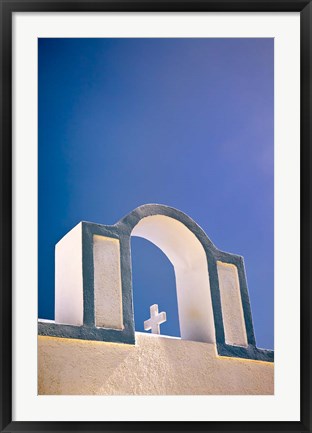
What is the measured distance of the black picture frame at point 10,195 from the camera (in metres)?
3.02

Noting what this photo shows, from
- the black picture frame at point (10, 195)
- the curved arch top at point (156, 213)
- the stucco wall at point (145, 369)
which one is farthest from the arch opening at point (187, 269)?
the black picture frame at point (10, 195)

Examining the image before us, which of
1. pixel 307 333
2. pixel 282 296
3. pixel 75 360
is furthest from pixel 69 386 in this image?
pixel 307 333

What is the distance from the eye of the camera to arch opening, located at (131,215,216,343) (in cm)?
647

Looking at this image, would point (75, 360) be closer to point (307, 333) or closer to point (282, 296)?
point (282, 296)

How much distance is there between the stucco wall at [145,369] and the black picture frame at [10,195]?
2036 mm

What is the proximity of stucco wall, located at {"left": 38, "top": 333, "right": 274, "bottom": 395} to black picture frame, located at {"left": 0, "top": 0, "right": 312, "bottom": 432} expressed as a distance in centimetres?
204

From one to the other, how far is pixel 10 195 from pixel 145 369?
9.61 feet

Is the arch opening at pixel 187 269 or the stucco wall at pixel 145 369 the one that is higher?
the arch opening at pixel 187 269

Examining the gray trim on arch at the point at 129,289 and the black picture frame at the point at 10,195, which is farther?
the gray trim on arch at the point at 129,289

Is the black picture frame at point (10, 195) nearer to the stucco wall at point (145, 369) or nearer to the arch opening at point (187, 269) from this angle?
the stucco wall at point (145, 369)

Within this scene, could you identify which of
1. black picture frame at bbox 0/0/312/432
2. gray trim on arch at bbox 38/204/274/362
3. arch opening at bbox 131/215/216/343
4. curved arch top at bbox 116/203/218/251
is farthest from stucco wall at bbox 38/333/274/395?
black picture frame at bbox 0/0/312/432

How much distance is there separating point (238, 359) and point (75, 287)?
180 cm

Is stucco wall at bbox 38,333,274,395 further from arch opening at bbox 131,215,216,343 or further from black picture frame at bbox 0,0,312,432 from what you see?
black picture frame at bbox 0,0,312,432

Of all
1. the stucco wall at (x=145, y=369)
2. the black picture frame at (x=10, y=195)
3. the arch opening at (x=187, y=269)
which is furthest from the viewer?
the arch opening at (x=187, y=269)
